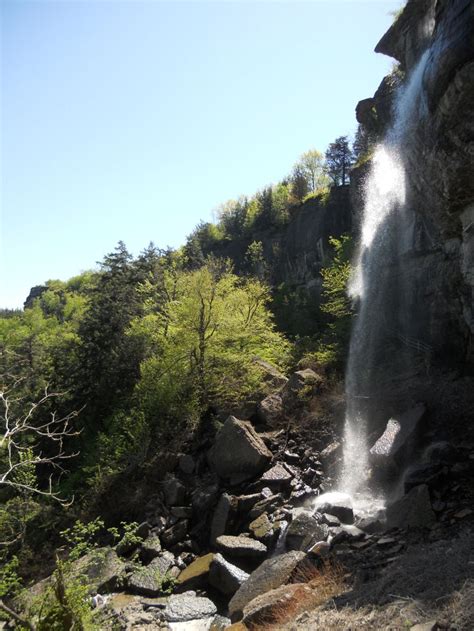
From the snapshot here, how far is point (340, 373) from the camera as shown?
17.6 metres

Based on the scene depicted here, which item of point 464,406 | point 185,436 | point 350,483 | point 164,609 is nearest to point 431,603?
point 164,609

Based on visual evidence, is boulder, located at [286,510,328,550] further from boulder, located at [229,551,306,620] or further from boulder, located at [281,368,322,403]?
boulder, located at [281,368,322,403]

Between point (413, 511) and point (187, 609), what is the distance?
511cm

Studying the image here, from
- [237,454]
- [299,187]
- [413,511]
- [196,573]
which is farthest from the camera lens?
[299,187]

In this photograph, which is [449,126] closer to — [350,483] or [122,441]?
[350,483]

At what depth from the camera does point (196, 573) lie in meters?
9.80

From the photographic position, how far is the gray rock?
28.3 ft

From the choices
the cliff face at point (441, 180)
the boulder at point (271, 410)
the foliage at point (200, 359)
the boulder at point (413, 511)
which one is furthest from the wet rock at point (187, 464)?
the cliff face at point (441, 180)

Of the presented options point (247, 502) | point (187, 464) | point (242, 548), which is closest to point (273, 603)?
point (242, 548)

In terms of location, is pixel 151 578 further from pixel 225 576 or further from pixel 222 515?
pixel 222 515

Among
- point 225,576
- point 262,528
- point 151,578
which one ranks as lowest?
point 151,578

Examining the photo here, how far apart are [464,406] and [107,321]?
15.0m

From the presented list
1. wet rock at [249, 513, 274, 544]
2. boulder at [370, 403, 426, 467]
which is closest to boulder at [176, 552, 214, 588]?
wet rock at [249, 513, 274, 544]

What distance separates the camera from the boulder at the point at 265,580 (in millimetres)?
8000
